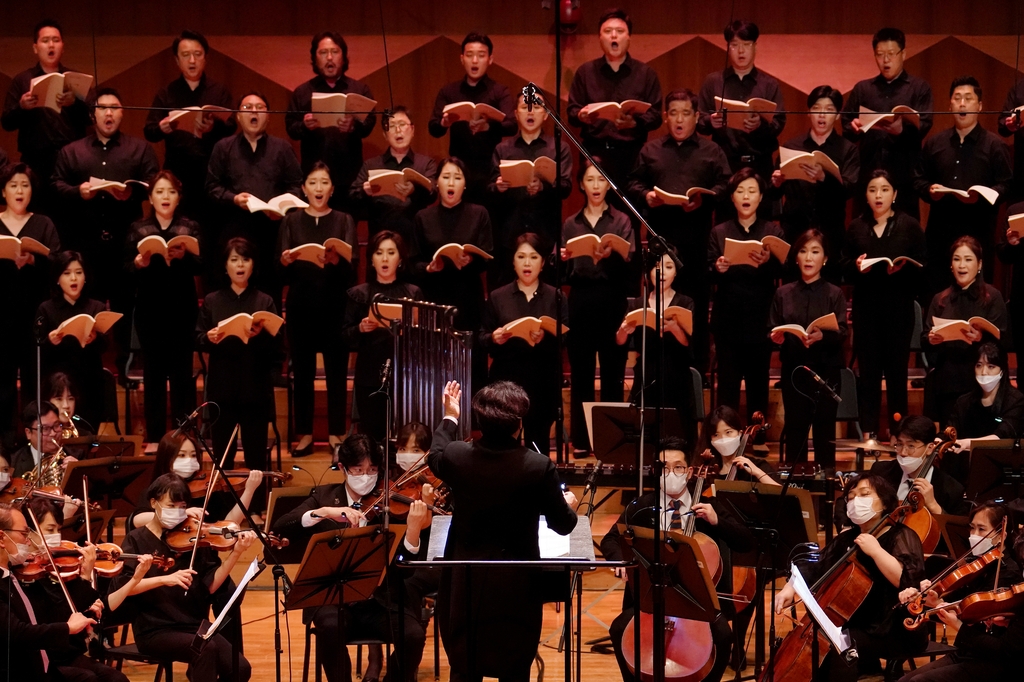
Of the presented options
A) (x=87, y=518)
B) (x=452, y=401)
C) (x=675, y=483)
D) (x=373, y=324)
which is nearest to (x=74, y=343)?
(x=373, y=324)

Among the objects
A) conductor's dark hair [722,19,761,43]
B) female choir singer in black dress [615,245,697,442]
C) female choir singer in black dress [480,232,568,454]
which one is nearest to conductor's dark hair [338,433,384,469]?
female choir singer in black dress [480,232,568,454]

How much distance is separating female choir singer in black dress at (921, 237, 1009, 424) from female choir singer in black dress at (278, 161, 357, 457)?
112 inches

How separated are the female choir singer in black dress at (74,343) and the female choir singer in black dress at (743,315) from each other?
3029 millimetres

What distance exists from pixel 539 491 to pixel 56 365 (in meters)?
3.67

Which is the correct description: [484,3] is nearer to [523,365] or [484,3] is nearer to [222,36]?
[222,36]

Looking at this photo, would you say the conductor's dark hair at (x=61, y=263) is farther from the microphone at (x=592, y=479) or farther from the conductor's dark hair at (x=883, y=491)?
the conductor's dark hair at (x=883, y=491)

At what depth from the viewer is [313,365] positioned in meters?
6.47

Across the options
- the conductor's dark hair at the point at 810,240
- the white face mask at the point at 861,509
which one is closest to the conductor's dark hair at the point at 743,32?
the conductor's dark hair at the point at 810,240

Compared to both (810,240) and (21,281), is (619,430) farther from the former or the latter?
(21,281)

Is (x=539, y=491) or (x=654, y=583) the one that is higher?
(x=539, y=491)

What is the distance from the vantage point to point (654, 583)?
3617 millimetres

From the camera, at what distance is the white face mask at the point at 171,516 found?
457 cm

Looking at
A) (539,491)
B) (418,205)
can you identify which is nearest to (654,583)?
(539,491)

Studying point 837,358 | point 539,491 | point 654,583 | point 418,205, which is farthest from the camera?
point 418,205
